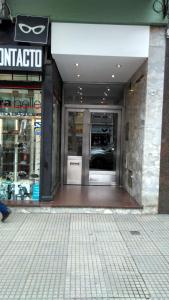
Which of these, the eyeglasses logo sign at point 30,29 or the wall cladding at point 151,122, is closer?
the eyeglasses logo sign at point 30,29

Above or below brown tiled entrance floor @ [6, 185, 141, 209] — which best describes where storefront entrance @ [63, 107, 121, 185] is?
above

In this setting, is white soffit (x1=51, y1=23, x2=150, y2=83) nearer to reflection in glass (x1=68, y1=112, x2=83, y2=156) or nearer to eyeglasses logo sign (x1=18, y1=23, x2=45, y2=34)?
eyeglasses logo sign (x1=18, y1=23, x2=45, y2=34)

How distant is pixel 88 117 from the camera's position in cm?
1013

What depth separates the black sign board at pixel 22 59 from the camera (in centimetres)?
689

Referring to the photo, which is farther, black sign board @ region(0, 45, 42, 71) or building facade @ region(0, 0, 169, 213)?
black sign board @ region(0, 45, 42, 71)

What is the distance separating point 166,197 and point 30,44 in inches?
174

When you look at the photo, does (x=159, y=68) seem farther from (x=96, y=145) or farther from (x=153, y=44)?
(x=96, y=145)

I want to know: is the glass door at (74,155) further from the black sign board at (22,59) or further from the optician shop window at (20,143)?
the black sign board at (22,59)

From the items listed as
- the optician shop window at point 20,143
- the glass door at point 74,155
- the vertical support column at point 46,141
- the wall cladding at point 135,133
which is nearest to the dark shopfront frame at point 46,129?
the vertical support column at point 46,141

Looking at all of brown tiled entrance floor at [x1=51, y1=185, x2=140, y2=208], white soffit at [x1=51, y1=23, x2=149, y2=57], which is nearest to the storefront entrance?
brown tiled entrance floor at [x1=51, y1=185, x2=140, y2=208]

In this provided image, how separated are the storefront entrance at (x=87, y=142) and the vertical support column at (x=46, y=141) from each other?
273 centimetres

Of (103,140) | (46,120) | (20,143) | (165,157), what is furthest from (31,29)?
(103,140)

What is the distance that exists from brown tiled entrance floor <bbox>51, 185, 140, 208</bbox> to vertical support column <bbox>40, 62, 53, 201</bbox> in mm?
367

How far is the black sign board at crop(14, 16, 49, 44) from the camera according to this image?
6.77 metres
